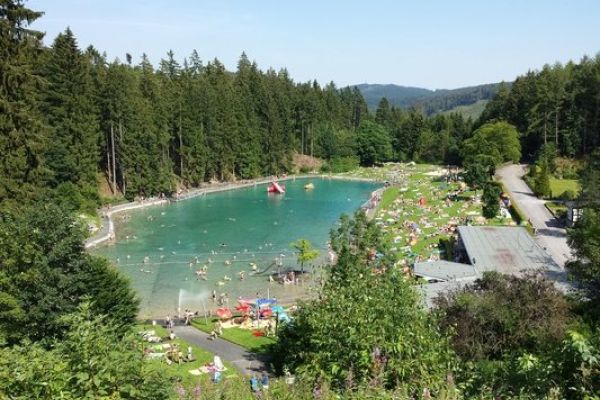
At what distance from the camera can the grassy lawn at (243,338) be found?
20438mm

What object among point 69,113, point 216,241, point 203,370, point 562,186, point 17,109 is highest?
point 69,113

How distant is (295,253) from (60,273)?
68.8 ft

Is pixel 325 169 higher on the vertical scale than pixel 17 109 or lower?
lower

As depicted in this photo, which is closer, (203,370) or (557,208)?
(203,370)

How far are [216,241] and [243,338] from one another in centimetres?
1836

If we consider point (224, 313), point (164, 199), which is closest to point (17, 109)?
→ point (224, 313)

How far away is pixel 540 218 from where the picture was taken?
3772cm

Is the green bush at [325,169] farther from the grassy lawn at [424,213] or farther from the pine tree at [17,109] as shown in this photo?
the pine tree at [17,109]

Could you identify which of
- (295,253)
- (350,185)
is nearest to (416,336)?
(295,253)

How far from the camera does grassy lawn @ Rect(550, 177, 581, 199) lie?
150 feet

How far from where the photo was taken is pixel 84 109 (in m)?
48.6

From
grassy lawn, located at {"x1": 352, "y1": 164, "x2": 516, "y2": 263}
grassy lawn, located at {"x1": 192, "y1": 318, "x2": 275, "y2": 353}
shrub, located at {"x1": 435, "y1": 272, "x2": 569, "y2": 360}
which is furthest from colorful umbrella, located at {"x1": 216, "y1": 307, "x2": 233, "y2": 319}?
shrub, located at {"x1": 435, "y1": 272, "x2": 569, "y2": 360}

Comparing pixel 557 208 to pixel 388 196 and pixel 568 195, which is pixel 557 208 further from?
pixel 388 196

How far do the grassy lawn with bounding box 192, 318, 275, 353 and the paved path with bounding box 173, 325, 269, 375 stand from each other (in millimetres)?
265
